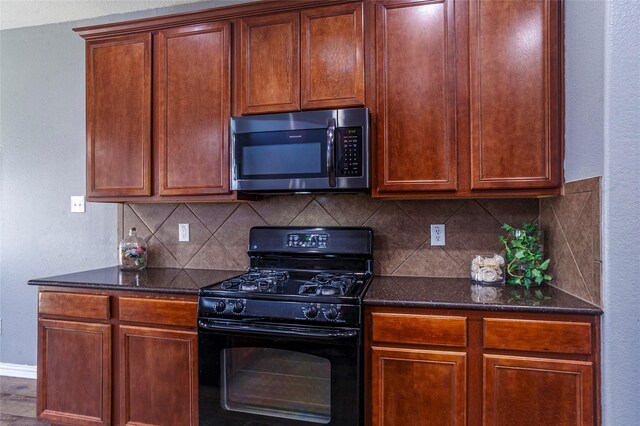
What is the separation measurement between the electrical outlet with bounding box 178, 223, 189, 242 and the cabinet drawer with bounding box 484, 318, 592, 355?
1840 mm

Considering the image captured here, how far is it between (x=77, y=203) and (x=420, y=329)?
2.53 m

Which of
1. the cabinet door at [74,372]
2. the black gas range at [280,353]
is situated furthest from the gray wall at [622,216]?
the cabinet door at [74,372]

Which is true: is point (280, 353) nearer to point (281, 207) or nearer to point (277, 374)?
point (277, 374)

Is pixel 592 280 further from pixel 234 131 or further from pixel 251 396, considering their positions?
pixel 234 131

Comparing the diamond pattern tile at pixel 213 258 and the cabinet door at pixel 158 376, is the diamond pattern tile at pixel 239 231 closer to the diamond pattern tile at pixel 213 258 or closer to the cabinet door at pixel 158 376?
the diamond pattern tile at pixel 213 258

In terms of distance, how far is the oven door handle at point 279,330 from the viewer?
1.56 metres

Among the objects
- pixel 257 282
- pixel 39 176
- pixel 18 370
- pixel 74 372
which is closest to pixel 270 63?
pixel 257 282

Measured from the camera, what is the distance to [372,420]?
160 cm

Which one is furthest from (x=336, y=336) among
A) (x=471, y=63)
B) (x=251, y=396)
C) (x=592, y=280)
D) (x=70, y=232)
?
(x=70, y=232)

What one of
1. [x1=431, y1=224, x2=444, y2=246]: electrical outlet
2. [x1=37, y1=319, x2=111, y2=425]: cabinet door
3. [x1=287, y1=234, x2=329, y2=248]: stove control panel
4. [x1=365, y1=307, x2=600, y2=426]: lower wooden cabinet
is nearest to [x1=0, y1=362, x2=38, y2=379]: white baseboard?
[x1=37, y1=319, x2=111, y2=425]: cabinet door

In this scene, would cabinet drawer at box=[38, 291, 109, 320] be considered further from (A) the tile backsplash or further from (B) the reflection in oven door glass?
(B) the reflection in oven door glass

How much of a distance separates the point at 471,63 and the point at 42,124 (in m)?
2.96

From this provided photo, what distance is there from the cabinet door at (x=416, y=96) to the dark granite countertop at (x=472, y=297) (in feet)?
1.57

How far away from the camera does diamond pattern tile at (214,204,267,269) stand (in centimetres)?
238
